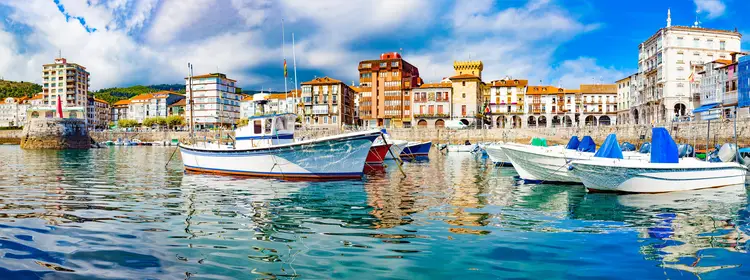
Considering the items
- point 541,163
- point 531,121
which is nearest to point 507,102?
point 531,121

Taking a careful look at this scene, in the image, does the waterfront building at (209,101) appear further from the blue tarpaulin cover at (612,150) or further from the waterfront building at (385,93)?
the blue tarpaulin cover at (612,150)

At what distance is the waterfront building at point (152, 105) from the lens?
148 meters

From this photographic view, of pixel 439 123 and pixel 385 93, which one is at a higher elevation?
pixel 385 93

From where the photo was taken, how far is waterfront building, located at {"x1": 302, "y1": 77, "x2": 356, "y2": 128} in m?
102

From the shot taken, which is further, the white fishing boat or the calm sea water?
the white fishing boat

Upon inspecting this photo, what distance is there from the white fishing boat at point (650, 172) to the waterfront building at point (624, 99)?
8491 centimetres

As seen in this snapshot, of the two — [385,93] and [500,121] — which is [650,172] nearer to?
[385,93]

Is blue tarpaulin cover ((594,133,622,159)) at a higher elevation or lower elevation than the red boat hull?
higher

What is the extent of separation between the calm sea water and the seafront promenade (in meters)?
20.9

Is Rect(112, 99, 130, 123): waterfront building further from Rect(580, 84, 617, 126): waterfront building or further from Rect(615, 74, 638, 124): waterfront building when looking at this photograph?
Rect(615, 74, 638, 124): waterfront building

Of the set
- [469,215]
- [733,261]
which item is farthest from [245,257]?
[733,261]

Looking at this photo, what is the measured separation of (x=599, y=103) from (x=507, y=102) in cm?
2022

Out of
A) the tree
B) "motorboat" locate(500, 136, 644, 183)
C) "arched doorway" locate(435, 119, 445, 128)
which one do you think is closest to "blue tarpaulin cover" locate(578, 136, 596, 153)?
"motorboat" locate(500, 136, 644, 183)

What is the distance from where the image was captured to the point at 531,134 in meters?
79.8
